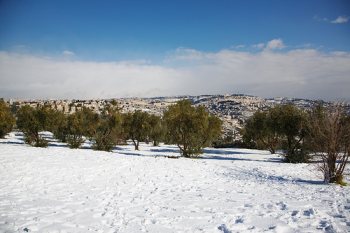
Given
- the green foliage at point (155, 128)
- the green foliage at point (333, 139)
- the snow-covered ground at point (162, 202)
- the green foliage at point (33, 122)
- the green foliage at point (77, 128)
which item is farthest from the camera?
the green foliage at point (155, 128)

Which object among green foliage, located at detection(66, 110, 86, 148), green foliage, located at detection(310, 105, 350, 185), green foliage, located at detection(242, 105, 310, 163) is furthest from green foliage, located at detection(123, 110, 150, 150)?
A: green foliage, located at detection(310, 105, 350, 185)

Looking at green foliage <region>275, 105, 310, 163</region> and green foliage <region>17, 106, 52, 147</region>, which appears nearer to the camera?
green foliage <region>275, 105, 310, 163</region>

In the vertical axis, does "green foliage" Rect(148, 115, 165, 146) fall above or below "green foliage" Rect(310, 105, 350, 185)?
below

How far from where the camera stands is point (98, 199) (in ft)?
40.4

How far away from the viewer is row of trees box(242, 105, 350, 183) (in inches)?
670

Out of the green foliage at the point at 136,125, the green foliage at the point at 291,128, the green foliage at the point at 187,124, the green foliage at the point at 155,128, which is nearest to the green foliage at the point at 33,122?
the green foliage at the point at 136,125

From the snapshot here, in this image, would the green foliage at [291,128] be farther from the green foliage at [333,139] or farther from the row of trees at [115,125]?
the green foliage at [333,139]

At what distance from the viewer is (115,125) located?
4347 cm

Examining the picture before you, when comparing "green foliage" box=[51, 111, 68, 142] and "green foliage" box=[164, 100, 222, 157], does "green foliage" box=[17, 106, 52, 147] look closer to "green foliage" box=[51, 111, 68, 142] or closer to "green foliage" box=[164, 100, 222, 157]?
"green foliage" box=[51, 111, 68, 142]

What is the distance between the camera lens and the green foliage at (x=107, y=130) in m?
41.1

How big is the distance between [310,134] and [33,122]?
3613 cm

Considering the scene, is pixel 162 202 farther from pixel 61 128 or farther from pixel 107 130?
pixel 61 128

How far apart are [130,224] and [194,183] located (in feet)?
26.6

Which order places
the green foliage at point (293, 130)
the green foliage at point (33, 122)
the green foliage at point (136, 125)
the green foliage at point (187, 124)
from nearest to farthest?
1. the green foliage at point (293, 130)
2. the green foliage at point (187, 124)
3. the green foliage at point (33, 122)
4. the green foliage at point (136, 125)
